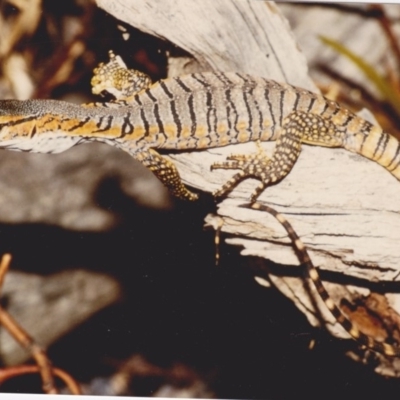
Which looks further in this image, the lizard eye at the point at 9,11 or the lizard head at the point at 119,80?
the lizard eye at the point at 9,11

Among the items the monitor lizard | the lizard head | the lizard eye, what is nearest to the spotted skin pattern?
the monitor lizard

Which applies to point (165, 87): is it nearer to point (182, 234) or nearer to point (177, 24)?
point (177, 24)

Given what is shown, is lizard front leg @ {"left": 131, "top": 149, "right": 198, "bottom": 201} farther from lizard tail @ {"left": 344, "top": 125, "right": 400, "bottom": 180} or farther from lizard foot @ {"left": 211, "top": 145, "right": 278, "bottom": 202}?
lizard tail @ {"left": 344, "top": 125, "right": 400, "bottom": 180}

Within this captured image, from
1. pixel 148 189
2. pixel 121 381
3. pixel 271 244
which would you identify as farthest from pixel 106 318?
pixel 271 244

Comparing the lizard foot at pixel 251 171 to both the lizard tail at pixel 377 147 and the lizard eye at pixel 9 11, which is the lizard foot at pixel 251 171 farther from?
the lizard eye at pixel 9 11

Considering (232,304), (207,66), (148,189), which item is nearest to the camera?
(207,66)

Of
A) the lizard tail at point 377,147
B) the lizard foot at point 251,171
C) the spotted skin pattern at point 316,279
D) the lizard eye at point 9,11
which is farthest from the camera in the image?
the lizard eye at point 9,11

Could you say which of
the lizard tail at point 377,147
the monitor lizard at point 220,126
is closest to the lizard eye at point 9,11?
the monitor lizard at point 220,126

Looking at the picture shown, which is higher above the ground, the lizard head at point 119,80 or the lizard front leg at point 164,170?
the lizard head at point 119,80
